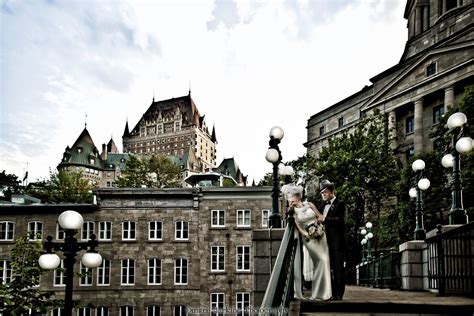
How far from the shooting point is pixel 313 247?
839 cm

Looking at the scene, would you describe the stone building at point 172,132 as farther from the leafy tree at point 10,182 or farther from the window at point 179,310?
the window at point 179,310

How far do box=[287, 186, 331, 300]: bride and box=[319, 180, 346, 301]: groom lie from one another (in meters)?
0.37

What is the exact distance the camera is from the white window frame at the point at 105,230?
130 feet

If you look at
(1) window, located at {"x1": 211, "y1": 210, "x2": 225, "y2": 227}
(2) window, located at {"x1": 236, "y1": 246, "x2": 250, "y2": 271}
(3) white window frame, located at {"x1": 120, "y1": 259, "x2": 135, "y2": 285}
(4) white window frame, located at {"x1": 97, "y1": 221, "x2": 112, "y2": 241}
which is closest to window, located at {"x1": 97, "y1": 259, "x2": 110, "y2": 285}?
(3) white window frame, located at {"x1": 120, "y1": 259, "x2": 135, "y2": 285}

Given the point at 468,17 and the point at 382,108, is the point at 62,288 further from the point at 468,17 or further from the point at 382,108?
the point at 468,17

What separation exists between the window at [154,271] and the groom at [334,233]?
3222 centimetres

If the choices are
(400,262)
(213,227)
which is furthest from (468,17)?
(400,262)

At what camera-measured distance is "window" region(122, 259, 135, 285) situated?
39.3m

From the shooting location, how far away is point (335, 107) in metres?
68.6

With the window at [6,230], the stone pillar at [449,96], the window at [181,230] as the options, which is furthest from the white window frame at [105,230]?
the stone pillar at [449,96]

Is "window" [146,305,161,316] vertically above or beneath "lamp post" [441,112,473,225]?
beneath

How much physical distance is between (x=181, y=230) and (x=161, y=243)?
1.80 metres

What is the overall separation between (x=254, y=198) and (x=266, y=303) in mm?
33452

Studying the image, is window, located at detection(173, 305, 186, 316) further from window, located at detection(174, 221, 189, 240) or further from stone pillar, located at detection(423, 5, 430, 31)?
stone pillar, located at detection(423, 5, 430, 31)
